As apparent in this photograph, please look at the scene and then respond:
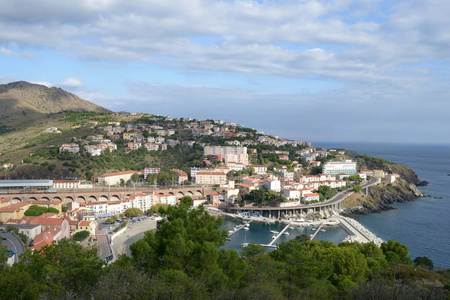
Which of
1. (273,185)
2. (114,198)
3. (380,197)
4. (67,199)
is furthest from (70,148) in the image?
(380,197)

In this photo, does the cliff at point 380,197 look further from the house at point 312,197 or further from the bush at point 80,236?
the bush at point 80,236

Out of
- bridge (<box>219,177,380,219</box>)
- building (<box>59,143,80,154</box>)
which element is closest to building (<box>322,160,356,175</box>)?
bridge (<box>219,177,380,219</box>)

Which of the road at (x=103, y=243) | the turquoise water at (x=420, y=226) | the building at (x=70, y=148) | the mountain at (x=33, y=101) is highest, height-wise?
the mountain at (x=33, y=101)

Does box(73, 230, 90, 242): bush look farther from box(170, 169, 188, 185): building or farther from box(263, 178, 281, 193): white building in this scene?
box(263, 178, 281, 193): white building

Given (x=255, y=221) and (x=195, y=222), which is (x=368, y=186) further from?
(x=195, y=222)

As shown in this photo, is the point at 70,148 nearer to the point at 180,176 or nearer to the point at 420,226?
the point at 180,176

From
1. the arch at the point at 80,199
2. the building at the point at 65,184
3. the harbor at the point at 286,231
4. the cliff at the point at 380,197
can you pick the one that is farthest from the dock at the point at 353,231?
the building at the point at 65,184
